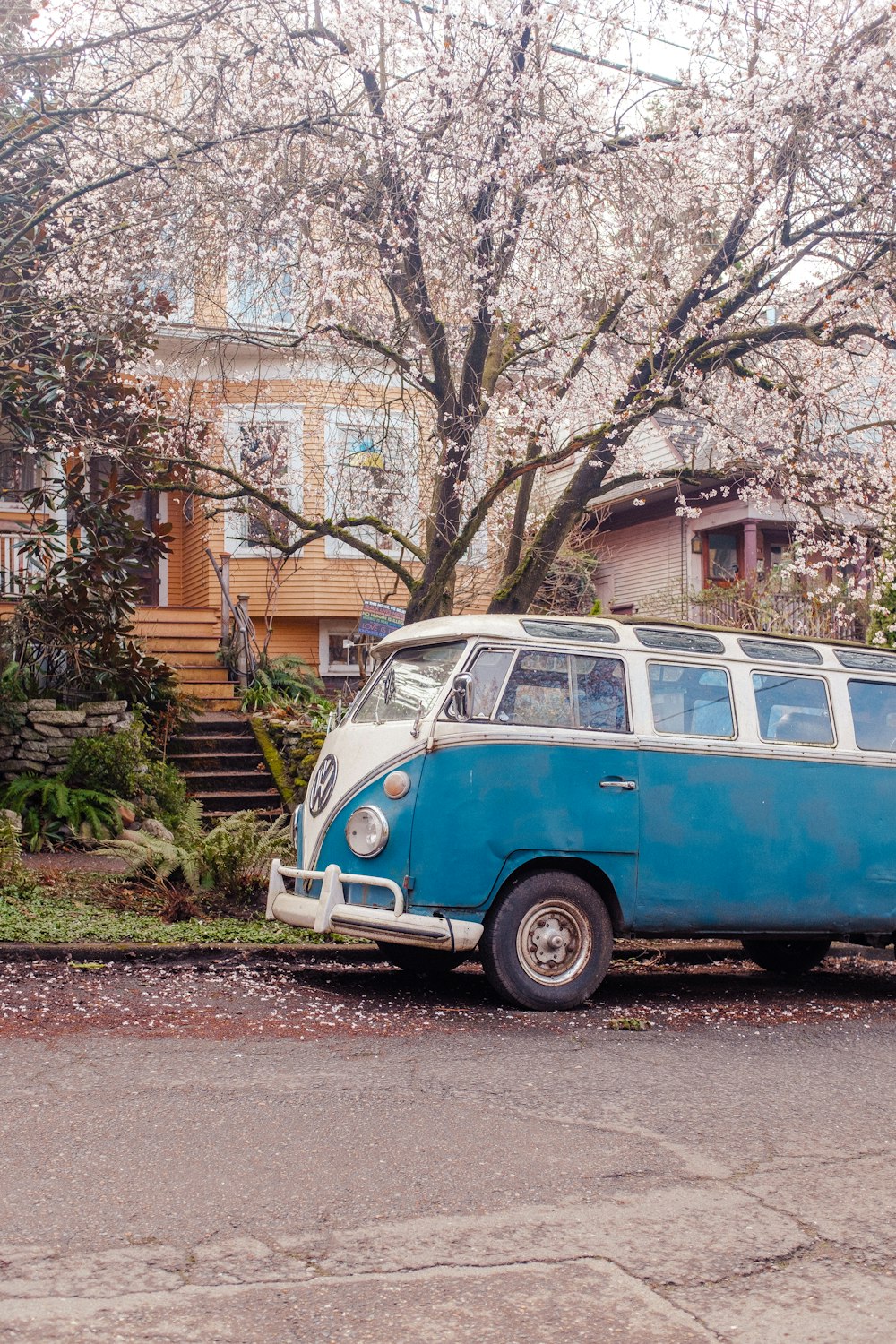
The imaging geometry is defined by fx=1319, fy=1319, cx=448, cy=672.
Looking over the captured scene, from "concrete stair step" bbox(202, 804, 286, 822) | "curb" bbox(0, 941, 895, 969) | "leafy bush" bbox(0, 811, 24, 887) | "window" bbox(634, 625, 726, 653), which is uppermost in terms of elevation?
"window" bbox(634, 625, 726, 653)

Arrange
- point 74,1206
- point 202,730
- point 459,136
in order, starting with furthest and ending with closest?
point 202,730 < point 459,136 < point 74,1206

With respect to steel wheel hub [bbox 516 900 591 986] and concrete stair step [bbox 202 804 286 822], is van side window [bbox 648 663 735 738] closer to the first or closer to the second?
steel wheel hub [bbox 516 900 591 986]

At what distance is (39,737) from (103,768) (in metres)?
1.01

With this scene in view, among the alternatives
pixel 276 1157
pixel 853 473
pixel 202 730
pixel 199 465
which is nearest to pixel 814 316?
pixel 853 473

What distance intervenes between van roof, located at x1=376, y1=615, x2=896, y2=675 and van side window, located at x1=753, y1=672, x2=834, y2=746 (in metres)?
0.18

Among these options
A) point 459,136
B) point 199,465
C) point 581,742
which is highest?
point 459,136

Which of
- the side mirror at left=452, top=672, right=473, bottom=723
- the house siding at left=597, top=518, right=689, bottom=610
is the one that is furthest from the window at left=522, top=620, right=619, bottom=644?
the house siding at left=597, top=518, right=689, bottom=610

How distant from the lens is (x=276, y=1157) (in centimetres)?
512

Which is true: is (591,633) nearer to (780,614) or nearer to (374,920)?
(374,920)

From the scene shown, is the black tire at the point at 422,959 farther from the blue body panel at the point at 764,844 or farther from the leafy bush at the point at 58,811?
the leafy bush at the point at 58,811

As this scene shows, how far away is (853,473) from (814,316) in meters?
1.73

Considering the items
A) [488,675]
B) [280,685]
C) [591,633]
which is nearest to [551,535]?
[591,633]

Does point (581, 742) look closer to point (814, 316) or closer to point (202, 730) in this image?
point (814, 316)

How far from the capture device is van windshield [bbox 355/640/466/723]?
8445 mm
